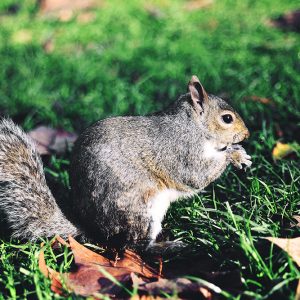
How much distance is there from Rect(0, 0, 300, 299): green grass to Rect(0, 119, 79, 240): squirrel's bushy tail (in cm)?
10

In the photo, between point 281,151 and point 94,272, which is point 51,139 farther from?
point 281,151

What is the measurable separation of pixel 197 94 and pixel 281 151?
64 cm

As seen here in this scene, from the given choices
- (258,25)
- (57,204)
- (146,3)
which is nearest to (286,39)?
(258,25)

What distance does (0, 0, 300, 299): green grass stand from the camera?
2012 millimetres

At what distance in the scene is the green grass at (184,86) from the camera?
2012mm

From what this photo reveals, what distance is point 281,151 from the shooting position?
A: 2742 mm

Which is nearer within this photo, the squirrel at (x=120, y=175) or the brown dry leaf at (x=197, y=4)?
the squirrel at (x=120, y=175)

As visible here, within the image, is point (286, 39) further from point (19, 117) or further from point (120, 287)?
point (120, 287)

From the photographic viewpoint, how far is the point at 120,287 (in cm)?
187

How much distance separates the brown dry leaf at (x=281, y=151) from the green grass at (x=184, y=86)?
0.05 metres

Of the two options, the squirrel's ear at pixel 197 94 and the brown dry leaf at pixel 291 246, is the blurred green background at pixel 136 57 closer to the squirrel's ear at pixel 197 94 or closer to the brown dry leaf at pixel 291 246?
the squirrel's ear at pixel 197 94

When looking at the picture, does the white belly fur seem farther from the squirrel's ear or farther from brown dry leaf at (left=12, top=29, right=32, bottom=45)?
brown dry leaf at (left=12, top=29, right=32, bottom=45)

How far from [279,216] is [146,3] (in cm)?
400

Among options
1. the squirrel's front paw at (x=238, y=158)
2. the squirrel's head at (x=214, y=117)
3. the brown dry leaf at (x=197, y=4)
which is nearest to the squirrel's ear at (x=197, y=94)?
the squirrel's head at (x=214, y=117)
